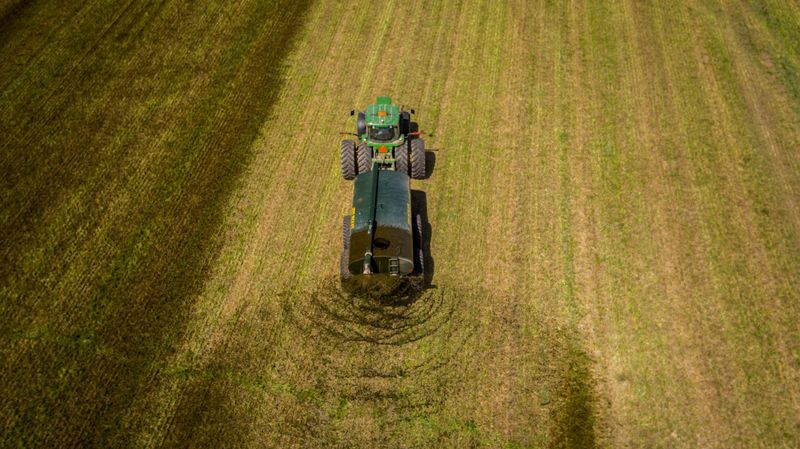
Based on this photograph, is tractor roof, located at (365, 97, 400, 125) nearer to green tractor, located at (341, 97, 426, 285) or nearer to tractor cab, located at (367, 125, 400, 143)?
green tractor, located at (341, 97, 426, 285)

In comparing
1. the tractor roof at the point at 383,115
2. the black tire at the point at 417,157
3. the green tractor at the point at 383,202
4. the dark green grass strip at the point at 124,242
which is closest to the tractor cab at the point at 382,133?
the green tractor at the point at 383,202

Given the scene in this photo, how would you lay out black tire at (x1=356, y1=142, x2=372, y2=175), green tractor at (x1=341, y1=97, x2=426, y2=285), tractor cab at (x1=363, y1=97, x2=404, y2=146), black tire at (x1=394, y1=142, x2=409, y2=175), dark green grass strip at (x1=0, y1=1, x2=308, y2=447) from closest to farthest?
dark green grass strip at (x1=0, y1=1, x2=308, y2=447) < green tractor at (x1=341, y1=97, x2=426, y2=285) < tractor cab at (x1=363, y1=97, x2=404, y2=146) < black tire at (x1=356, y1=142, x2=372, y2=175) < black tire at (x1=394, y1=142, x2=409, y2=175)

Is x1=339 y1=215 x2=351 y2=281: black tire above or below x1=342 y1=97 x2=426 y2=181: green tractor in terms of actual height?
below

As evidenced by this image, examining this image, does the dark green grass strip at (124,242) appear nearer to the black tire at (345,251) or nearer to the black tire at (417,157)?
the black tire at (345,251)

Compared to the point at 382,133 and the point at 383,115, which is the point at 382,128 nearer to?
the point at 382,133

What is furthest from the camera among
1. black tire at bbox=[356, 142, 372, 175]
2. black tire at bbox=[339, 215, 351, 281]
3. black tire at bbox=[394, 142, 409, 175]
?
black tire at bbox=[394, 142, 409, 175]

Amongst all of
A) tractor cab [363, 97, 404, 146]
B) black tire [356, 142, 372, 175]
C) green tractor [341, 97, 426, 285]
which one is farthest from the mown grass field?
tractor cab [363, 97, 404, 146]

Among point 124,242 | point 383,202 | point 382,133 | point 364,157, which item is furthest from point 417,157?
point 124,242
